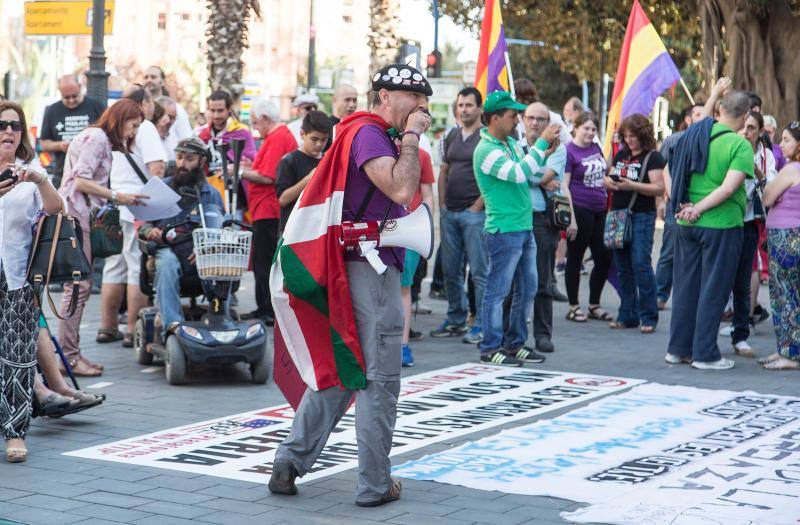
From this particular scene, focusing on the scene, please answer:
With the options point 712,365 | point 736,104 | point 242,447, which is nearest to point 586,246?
point 712,365

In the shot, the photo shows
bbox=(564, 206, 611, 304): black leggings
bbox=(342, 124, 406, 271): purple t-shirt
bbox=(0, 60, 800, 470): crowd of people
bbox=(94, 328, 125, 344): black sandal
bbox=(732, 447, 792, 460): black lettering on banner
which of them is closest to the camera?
bbox=(342, 124, 406, 271): purple t-shirt

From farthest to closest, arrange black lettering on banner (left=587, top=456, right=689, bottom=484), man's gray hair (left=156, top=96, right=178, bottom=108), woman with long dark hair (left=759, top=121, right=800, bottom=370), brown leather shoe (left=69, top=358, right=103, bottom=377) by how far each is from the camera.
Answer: man's gray hair (left=156, top=96, right=178, bottom=108), woman with long dark hair (left=759, top=121, right=800, bottom=370), brown leather shoe (left=69, top=358, right=103, bottom=377), black lettering on banner (left=587, top=456, right=689, bottom=484)

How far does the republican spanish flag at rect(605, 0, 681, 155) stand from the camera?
580 inches


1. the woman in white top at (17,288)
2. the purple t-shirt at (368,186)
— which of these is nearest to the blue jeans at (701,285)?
the purple t-shirt at (368,186)

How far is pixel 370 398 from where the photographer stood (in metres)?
5.99

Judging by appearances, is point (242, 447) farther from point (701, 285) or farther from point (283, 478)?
point (701, 285)

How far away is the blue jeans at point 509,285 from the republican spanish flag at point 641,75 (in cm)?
493

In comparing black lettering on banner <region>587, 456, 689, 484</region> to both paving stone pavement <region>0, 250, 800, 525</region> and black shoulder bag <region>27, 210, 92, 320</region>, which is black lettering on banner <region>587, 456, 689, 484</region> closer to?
paving stone pavement <region>0, 250, 800, 525</region>

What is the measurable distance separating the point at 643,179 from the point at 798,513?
22.3 feet

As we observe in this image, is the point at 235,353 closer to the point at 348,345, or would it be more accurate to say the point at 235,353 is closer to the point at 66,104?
the point at 348,345

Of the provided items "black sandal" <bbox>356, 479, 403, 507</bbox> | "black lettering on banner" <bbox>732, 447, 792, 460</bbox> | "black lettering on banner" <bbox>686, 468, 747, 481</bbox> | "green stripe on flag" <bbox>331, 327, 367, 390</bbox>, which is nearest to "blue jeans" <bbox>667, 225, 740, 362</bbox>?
"black lettering on banner" <bbox>732, 447, 792, 460</bbox>

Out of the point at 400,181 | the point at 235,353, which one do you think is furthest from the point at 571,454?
the point at 235,353

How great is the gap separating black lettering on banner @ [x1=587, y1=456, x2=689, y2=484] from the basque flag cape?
4.83 feet

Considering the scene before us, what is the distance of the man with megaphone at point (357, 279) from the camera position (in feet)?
19.6
